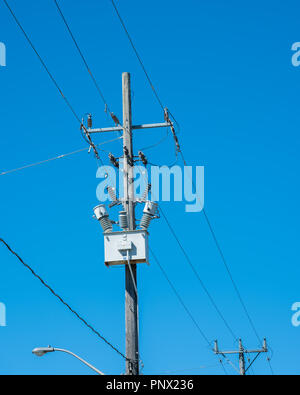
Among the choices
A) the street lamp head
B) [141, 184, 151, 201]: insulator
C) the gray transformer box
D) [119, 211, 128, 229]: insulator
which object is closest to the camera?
the street lamp head

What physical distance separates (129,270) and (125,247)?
532 mm

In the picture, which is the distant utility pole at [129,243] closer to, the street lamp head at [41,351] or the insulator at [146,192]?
the insulator at [146,192]

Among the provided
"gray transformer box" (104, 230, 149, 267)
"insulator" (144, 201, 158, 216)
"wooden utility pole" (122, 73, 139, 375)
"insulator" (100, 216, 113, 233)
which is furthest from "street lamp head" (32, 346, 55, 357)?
"insulator" (144, 201, 158, 216)

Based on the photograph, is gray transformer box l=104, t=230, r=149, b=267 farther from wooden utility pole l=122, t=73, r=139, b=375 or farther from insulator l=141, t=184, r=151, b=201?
insulator l=141, t=184, r=151, b=201

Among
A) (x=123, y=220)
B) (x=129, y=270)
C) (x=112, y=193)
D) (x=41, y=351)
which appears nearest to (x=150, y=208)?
(x=123, y=220)

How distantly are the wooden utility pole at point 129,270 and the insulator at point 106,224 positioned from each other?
0.46m

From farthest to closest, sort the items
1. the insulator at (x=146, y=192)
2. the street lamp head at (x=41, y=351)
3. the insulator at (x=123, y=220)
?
the insulator at (x=146, y=192)
the insulator at (x=123, y=220)
the street lamp head at (x=41, y=351)

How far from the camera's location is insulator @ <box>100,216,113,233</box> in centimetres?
2061

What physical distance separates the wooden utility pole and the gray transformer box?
22 centimetres

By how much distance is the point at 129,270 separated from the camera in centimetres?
2034

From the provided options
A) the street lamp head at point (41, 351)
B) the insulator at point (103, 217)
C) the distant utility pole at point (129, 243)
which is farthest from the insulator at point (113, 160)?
the street lamp head at point (41, 351)

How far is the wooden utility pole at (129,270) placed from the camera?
19625 mm
